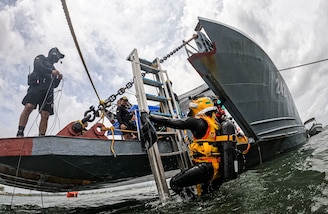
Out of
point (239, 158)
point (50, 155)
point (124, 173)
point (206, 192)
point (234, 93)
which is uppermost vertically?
point (234, 93)

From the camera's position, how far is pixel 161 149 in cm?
475

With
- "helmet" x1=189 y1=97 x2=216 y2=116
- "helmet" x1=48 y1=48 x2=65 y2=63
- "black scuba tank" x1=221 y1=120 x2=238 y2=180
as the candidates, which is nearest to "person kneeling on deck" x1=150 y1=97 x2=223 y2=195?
"helmet" x1=189 y1=97 x2=216 y2=116

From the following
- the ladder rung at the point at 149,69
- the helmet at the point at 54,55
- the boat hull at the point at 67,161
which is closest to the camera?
the boat hull at the point at 67,161

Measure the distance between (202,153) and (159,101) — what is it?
2.29 meters

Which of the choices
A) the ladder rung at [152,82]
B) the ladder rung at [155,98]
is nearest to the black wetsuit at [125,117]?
the ladder rung at [155,98]

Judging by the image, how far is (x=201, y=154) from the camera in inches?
138

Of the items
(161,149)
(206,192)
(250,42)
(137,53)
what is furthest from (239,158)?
(250,42)

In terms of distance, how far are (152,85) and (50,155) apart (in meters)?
2.90

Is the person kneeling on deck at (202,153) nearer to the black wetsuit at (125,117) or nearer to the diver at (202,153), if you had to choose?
the diver at (202,153)

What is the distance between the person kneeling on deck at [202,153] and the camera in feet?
11.0

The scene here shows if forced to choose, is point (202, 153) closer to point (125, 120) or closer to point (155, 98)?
point (155, 98)

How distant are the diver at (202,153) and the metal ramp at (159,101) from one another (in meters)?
0.56

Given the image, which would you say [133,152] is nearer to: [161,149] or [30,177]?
[161,149]

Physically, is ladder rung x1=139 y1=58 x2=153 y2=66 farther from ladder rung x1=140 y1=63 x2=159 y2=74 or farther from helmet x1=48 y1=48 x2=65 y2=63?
helmet x1=48 y1=48 x2=65 y2=63
